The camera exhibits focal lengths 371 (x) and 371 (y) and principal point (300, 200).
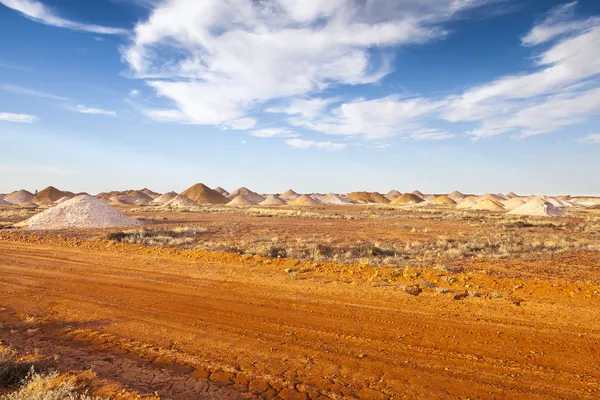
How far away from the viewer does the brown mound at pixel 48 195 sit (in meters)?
118

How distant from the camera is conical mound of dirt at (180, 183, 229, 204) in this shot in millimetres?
114131

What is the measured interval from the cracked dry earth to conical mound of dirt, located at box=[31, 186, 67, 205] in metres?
130

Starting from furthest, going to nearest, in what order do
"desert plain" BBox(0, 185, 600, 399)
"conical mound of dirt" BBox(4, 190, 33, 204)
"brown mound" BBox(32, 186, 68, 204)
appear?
"conical mound of dirt" BBox(4, 190, 33, 204) < "brown mound" BBox(32, 186, 68, 204) < "desert plain" BBox(0, 185, 600, 399)

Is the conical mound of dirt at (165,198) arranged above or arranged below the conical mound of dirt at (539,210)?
above

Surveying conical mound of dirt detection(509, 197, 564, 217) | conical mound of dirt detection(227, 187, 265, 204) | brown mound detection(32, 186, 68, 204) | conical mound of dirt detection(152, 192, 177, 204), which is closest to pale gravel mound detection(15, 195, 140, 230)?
conical mound of dirt detection(509, 197, 564, 217)

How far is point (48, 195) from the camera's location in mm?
123125

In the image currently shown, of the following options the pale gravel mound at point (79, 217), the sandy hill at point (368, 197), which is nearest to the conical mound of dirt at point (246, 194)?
the sandy hill at point (368, 197)

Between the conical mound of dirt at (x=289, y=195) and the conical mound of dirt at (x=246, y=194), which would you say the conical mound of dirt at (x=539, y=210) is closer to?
the conical mound of dirt at (x=289, y=195)

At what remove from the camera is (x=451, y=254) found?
1576 centimetres

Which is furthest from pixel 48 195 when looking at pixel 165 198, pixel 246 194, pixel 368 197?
pixel 368 197

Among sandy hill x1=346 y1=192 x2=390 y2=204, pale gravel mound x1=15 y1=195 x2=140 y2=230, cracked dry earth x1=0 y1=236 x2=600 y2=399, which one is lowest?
cracked dry earth x1=0 y1=236 x2=600 y2=399

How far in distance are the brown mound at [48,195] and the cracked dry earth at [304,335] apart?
427 feet

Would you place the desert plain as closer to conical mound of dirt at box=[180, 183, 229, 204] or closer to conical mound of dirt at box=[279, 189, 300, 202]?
conical mound of dirt at box=[180, 183, 229, 204]

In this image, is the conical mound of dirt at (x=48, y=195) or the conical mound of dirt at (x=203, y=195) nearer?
the conical mound of dirt at (x=203, y=195)
